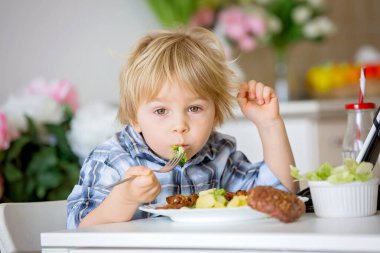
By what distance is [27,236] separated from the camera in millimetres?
1507

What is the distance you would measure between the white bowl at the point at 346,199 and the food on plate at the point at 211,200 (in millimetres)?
122

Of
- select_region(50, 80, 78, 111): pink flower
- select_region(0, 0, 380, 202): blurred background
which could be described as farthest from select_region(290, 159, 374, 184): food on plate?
select_region(50, 80, 78, 111): pink flower

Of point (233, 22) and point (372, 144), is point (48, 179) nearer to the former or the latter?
point (372, 144)

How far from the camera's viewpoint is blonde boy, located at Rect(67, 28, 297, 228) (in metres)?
1.54

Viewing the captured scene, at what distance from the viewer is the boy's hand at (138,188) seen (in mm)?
→ 1278

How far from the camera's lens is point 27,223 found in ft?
4.98

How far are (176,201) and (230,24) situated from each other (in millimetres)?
2387

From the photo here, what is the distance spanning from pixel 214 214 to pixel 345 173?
214mm

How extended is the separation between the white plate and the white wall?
1.67 metres

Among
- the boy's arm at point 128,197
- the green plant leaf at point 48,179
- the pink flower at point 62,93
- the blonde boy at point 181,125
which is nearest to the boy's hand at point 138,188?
the boy's arm at point 128,197

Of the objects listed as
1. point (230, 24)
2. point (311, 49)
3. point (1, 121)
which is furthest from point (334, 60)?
point (1, 121)

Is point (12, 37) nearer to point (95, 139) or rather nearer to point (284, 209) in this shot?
point (95, 139)

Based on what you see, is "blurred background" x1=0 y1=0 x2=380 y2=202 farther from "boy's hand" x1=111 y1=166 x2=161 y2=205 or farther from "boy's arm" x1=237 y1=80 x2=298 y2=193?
"boy's hand" x1=111 y1=166 x2=161 y2=205

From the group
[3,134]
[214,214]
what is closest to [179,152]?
[214,214]
